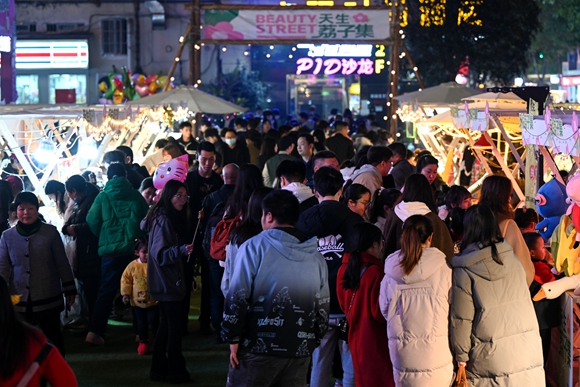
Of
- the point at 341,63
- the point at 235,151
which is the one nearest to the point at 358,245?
the point at 235,151

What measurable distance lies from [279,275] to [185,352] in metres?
3.89

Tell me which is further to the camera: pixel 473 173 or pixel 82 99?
pixel 82 99

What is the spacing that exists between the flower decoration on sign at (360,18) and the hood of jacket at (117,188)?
12.4m

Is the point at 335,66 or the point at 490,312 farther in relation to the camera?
the point at 335,66

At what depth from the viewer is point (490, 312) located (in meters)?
5.50

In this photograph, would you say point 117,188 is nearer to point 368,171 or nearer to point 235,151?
→ point 368,171

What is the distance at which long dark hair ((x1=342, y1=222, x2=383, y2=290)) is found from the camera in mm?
5617

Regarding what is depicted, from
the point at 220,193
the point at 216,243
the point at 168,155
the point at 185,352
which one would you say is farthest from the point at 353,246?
the point at 168,155

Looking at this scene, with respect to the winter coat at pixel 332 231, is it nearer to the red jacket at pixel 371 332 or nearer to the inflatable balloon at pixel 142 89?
the red jacket at pixel 371 332

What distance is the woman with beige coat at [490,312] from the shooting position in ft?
18.1

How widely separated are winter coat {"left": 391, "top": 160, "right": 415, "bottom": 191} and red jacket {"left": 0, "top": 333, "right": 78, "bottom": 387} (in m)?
6.79

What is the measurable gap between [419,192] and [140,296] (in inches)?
113

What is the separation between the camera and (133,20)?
36.2 meters

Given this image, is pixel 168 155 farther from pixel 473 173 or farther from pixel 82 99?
pixel 82 99
